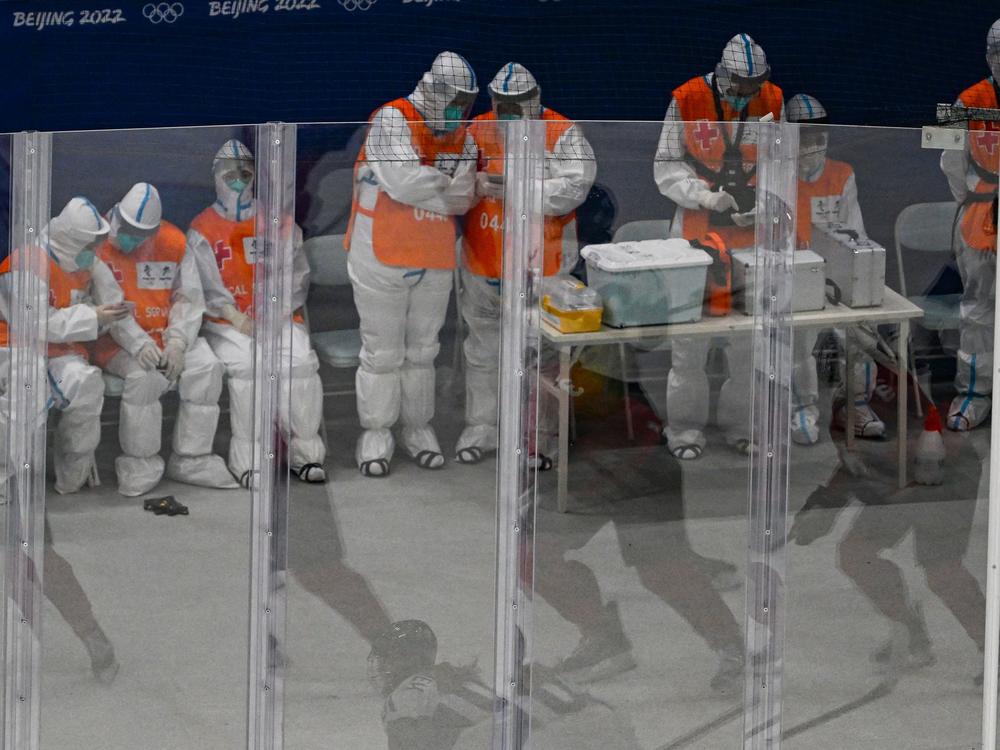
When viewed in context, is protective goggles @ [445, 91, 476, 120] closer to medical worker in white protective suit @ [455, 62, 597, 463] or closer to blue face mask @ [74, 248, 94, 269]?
medical worker in white protective suit @ [455, 62, 597, 463]

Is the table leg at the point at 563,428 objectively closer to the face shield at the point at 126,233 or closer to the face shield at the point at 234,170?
the face shield at the point at 234,170

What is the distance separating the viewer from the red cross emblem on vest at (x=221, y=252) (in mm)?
3150

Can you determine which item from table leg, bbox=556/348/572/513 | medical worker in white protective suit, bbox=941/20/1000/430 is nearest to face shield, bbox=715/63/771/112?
medical worker in white protective suit, bbox=941/20/1000/430

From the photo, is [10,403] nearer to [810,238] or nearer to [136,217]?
[136,217]

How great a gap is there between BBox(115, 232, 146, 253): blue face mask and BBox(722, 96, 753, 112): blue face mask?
329 cm

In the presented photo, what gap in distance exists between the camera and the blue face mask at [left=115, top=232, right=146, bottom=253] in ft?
10.3

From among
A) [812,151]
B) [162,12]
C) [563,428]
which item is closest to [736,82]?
[162,12]

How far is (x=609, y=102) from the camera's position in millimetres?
6051

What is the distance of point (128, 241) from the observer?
10.3ft

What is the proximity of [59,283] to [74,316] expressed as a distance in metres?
0.08

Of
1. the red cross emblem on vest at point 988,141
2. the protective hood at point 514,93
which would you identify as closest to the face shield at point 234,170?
the red cross emblem on vest at point 988,141

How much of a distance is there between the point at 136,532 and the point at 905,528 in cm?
168

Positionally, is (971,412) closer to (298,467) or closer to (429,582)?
(429,582)

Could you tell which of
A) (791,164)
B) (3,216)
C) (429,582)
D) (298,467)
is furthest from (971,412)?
(3,216)
